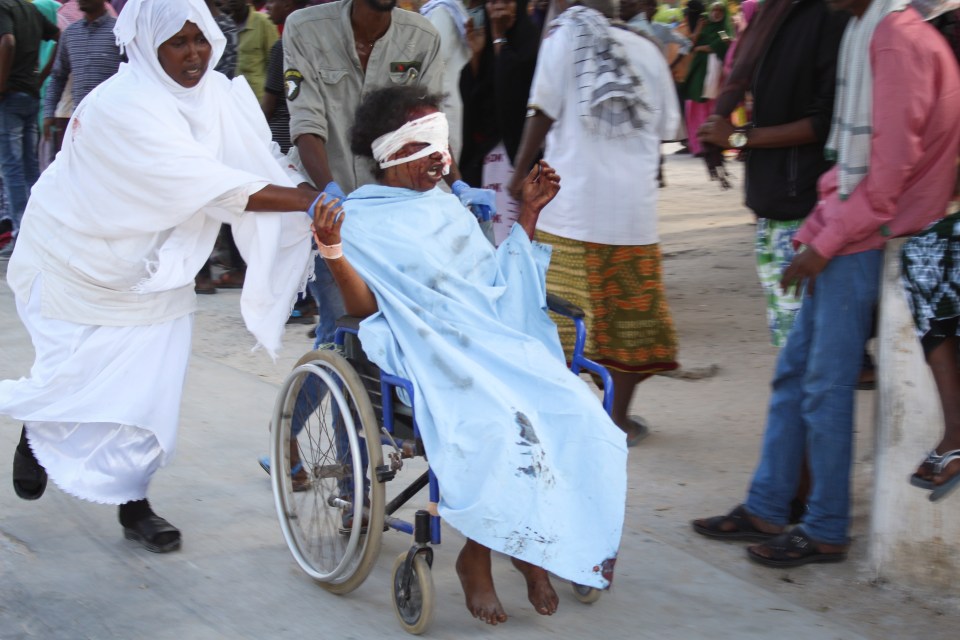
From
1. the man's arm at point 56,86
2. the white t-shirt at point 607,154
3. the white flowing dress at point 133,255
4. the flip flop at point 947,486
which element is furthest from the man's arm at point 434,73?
the man's arm at point 56,86

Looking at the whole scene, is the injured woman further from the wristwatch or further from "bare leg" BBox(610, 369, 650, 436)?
"bare leg" BBox(610, 369, 650, 436)

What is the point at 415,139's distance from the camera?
3773mm

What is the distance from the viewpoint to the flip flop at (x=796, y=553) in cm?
390

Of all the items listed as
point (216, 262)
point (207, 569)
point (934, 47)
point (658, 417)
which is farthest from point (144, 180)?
point (216, 262)

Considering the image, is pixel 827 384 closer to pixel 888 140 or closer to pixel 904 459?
pixel 904 459

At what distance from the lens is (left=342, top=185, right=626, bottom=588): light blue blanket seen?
3.22 m

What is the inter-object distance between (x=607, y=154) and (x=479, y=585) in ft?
7.17

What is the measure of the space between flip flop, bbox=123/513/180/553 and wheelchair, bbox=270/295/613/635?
1.35ft

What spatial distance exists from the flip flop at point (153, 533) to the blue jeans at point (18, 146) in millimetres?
5886

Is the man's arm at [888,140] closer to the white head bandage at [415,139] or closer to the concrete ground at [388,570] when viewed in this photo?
the concrete ground at [388,570]

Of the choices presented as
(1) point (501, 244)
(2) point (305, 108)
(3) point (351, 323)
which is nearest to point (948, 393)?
(1) point (501, 244)

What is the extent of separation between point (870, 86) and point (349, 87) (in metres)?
1.90

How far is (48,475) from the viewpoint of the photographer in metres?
4.23

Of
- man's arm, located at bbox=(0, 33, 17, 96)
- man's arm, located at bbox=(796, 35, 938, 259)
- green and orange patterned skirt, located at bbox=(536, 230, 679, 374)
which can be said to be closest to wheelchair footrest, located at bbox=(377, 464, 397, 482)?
man's arm, located at bbox=(796, 35, 938, 259)
